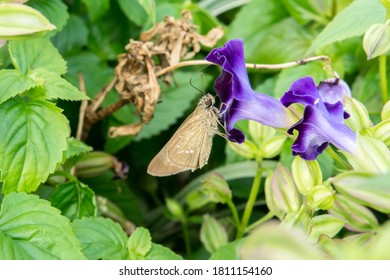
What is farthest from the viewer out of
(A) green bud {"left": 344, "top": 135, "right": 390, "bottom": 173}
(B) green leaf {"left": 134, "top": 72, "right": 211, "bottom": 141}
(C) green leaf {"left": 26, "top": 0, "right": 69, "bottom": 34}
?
(B) green leaf {"left": 134, "top": 72, "right": 211, "bottom": 141}

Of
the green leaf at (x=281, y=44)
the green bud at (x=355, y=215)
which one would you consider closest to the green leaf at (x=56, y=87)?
the green bud at (x=355, y=215)

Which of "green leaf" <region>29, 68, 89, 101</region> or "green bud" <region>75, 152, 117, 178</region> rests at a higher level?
"green leaf" <region>29, 68, 89, 101</region>

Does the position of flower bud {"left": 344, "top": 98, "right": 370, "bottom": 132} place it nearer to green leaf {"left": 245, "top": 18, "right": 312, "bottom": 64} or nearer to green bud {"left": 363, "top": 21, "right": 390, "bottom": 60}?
green bud {"left": 363, "top": 21, "right": 390, "bottom": 60}

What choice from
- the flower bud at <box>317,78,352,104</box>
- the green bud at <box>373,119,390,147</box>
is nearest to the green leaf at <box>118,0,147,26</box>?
the flower bud at <box>317,78,352,104</box>

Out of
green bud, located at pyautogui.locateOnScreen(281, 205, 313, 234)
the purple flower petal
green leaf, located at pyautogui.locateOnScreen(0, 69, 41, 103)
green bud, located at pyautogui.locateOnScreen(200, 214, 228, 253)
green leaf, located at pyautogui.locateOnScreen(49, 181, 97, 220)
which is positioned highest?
green leaf, located at pyautogui.locateOnScreen(0, 69, 41, 103)

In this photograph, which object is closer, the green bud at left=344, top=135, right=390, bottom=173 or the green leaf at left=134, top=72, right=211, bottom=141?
the green bud at left=344, top=135, right=390, bottom=173

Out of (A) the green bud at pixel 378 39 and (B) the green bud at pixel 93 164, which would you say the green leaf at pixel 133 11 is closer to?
(B) the green bud at pixel 93 164
